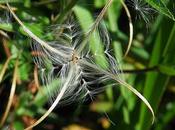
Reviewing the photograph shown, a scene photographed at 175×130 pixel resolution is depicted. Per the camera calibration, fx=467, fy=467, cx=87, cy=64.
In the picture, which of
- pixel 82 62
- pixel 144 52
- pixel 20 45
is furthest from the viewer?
pixel 144 52

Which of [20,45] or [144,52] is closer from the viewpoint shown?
[20,45]

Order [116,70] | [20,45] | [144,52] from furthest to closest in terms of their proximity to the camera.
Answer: [144,52], [20,45], [116,70]

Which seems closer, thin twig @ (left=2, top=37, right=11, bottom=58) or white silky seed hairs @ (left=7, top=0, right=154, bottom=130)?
white silky seed hairs @ (left=7, top=0, right=154, bottom=130)

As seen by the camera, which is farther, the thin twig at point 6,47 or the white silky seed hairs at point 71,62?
the thin twig at point 6,47

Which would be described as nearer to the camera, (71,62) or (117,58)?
(71,62)

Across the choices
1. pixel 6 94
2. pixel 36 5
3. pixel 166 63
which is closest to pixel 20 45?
pixel 36 5

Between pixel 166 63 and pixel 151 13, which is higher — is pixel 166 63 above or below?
below

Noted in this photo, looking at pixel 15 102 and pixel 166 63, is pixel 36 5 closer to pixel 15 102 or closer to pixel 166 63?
pixel 15 102

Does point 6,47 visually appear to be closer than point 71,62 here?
No
